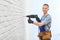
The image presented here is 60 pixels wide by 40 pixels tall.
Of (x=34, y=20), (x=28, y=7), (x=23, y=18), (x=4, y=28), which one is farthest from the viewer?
(x=28, y=7)

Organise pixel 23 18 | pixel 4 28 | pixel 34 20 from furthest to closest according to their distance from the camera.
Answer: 1. pixel 23 18
2. pixel 34 20
3. pixel 4 28

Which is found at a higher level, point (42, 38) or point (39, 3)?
point (39, 3)

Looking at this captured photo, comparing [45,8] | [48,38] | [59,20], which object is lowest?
[48,38]

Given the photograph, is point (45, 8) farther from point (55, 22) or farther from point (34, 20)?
point (55, 22)

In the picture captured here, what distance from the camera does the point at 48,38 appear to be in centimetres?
250

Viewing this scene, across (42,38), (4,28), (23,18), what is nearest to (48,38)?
(42,38)

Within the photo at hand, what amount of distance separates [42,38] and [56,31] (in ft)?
2.14

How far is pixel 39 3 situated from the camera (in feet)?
9.77

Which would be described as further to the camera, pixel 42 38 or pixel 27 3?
pixel 27 3

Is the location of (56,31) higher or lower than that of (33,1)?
lower

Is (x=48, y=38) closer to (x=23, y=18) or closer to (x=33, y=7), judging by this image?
(x=23, y=18)

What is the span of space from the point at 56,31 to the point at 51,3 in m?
0.51

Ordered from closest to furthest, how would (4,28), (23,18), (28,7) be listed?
(4,28) < (23,18) < (28,7)

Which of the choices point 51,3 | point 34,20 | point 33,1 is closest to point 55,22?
point 51,3
